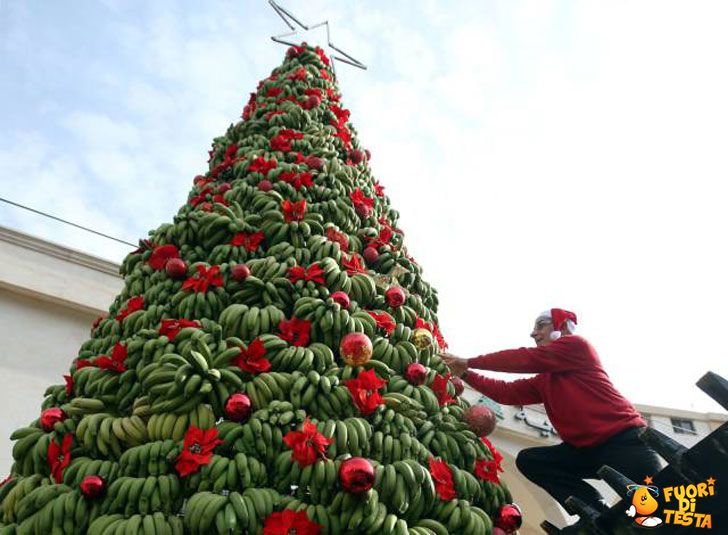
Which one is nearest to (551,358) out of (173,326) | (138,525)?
(173,326)

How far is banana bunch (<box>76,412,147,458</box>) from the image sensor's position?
2355 mm

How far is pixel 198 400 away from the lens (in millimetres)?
2367

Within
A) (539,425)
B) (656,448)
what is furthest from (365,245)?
(539,425)

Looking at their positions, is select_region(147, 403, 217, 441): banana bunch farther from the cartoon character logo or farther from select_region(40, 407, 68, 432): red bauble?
the cartoon character logo

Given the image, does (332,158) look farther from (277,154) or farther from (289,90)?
Answer: (289,90)

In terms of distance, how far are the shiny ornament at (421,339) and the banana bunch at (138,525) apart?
5.03 ft

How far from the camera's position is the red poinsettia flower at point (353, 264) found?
325 cm

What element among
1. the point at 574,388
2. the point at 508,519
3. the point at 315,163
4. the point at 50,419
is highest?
the point at 315,163

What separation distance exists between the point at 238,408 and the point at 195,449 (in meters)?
0.24

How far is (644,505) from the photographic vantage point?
2.16m

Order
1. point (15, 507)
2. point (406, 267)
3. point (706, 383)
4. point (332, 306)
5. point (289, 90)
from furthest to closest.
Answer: point (289, 90) → point (406, 267) → point (332, 306) → point (15, 507) → point (706, 383)

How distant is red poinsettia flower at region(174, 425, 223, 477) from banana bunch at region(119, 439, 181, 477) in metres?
0.04

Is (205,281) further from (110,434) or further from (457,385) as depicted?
(457,385)

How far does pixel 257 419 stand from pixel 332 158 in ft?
8.37
